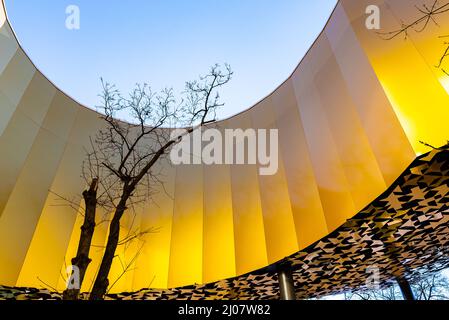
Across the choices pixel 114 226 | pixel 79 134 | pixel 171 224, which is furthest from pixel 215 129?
pixel 114 226

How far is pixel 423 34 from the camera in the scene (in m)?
5.12

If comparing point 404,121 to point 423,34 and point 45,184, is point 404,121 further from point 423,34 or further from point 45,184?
point 45,184

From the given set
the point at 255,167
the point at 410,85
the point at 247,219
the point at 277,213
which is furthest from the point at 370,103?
the point at 247,219

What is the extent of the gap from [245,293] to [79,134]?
6995 millimetres

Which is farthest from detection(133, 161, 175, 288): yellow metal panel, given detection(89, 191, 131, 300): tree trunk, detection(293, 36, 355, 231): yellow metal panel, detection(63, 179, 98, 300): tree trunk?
detection(89, 191, 131, 300): tree trunk

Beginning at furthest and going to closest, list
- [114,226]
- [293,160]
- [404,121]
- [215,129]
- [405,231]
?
[215,129], [293,160], [405,231], [404,121], [114,226]

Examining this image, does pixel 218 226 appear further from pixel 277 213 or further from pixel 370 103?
pixel 370 103
